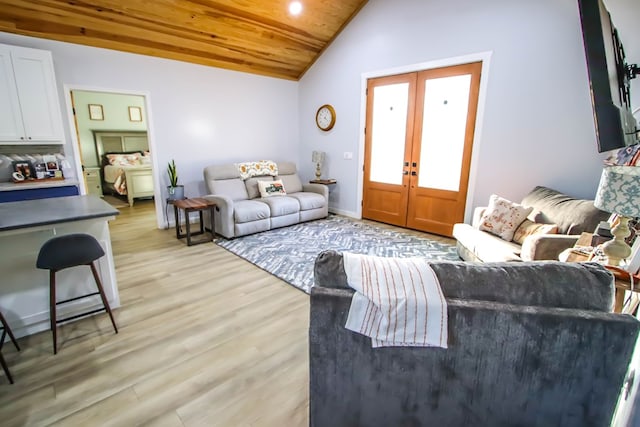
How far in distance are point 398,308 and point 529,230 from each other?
2.31 meters

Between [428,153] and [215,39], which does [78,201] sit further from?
[428,153]

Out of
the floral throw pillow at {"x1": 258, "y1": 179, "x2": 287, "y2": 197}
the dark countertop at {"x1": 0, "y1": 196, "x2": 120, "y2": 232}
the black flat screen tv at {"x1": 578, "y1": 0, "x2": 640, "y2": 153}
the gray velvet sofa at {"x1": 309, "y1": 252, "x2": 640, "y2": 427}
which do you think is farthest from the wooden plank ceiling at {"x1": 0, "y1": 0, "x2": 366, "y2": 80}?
the gray velvet sofa at {"x1": 309, "y1": 252, "x2": 640, "y2": 427}

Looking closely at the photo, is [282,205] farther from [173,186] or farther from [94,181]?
[94,181]

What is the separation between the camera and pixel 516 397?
1118 millimetres

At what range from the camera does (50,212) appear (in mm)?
2068

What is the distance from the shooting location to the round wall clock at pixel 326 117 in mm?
5332

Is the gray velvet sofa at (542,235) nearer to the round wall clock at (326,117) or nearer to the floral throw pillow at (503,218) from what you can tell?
the floral throw pillow at (503,218)

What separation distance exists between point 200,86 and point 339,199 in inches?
115

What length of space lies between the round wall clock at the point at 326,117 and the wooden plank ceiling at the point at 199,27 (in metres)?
0.93

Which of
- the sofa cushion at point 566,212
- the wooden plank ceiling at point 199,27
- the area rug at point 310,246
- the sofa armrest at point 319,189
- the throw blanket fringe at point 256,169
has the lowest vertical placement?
the area rug at point 310,246

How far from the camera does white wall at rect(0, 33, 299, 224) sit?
3.75m

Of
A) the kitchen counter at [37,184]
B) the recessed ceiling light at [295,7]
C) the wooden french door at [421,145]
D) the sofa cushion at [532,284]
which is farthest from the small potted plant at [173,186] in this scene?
the sofa cushion at [532,284]

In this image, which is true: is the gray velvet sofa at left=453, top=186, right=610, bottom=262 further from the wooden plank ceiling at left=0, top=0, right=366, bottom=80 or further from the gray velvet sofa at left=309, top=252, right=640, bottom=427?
the wooden plank ceiling at left=0, top=0, right=366, bottom=80

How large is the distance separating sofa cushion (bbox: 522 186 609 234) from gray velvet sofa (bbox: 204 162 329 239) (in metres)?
2.97
